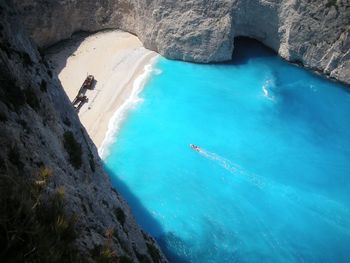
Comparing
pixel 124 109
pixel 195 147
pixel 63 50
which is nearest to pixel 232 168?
pixel 195 147

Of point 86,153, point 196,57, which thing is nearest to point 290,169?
point 196,57

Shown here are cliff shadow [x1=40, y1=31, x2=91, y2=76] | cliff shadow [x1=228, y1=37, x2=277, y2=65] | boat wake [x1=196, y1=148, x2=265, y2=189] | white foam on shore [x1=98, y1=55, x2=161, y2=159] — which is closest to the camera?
boat wake [x1=196, y1=148, x2=265, y2=189]

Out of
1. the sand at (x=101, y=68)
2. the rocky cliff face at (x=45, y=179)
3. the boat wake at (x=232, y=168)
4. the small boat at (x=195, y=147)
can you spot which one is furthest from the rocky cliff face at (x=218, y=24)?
the rocky cliff face at (x=45, y=179)

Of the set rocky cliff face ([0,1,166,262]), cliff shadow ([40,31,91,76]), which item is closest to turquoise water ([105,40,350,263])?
cliff shadow ([40,31,91,76])

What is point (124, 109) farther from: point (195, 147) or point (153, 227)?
point (153, 227)

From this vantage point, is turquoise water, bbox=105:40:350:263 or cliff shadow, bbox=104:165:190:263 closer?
cliff shadow, bbox=104:165:190:263

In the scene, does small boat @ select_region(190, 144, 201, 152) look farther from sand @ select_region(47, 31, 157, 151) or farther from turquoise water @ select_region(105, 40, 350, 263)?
sand @ select_region(47, 31, 157, 151)
